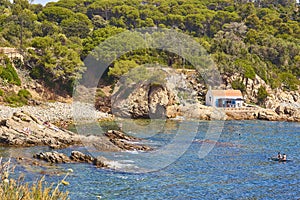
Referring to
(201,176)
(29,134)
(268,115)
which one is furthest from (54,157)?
(268,115)

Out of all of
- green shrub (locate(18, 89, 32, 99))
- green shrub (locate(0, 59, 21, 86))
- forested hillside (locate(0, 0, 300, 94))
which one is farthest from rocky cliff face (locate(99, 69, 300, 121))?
green shrub (locate(0, 59, 21, 86))

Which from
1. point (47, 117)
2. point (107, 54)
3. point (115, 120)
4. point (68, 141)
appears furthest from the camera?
point (107, 54)

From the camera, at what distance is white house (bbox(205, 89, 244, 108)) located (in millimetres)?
60000

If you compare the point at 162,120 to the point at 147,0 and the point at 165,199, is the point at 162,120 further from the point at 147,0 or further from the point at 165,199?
the point at 147,0

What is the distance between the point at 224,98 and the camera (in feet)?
198

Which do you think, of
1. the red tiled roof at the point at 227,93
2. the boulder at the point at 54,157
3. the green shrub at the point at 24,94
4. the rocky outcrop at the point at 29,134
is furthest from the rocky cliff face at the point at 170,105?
the boulder at the point at 54,157

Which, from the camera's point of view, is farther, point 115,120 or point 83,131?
point 115,120

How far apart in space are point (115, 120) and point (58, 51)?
14063 millimetres

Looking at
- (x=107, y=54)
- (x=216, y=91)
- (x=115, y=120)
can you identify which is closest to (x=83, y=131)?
(x=115, y=120)

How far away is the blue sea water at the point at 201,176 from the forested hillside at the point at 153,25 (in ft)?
85.8

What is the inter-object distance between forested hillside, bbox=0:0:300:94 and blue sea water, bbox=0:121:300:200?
26.2 metres

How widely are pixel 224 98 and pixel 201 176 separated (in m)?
36.2

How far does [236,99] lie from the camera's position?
6106cm

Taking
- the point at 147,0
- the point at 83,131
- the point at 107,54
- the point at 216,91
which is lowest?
the point at 83,131
